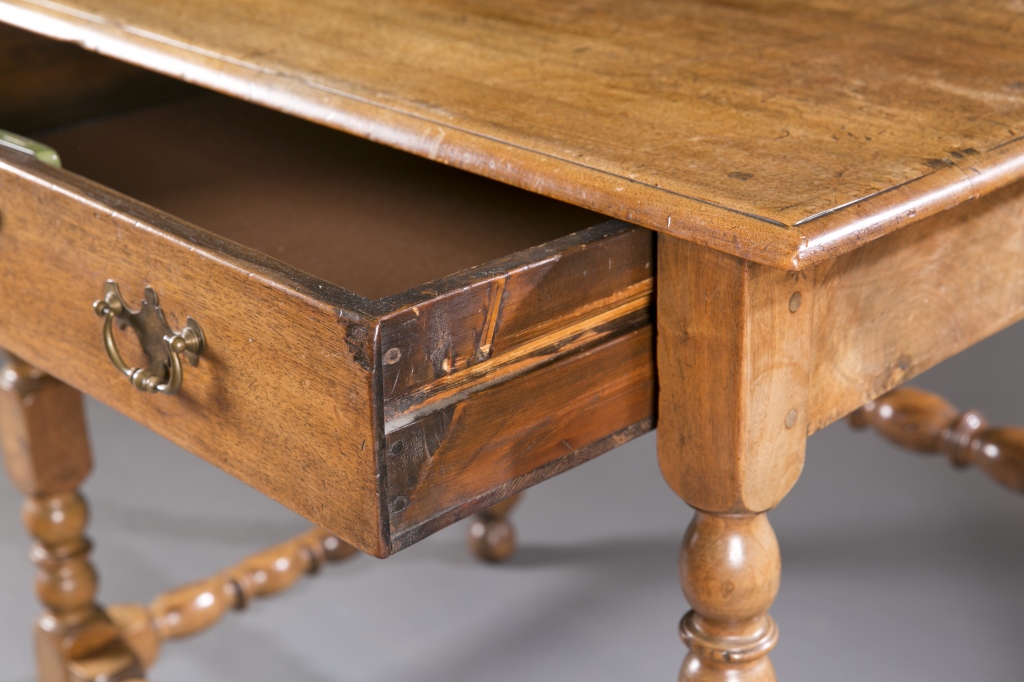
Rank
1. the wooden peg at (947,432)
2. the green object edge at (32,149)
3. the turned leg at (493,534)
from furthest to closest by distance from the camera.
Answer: the turned leg at (493,534)
the wooden peg at (947,432)
the green object edge at (32,149)

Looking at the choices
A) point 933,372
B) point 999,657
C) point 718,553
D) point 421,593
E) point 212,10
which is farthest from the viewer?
point 933,372

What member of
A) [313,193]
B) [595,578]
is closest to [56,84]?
[313,193]

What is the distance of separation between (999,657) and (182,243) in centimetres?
105

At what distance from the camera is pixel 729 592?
74 centimetres

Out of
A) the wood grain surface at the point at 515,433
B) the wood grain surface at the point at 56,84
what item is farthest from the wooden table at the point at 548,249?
the wood grain surface at the point at 56,84

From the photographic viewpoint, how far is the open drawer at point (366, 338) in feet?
1.92

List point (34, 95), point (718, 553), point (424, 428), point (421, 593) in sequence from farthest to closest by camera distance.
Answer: point (421, 593), point (34, 95), point (718, 553), point (424, 428)

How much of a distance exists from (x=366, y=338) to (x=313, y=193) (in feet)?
1.41

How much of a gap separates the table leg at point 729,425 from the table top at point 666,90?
54 mm

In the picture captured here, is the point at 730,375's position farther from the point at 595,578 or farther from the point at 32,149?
the point at 595,578

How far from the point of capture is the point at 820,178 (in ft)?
2.02

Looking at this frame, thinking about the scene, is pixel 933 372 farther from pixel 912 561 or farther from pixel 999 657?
pixel 999 657

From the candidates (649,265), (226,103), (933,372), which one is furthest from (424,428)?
(933,372)

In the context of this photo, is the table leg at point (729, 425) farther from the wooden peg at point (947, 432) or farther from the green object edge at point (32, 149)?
the wooden peg at point (947, 432)
